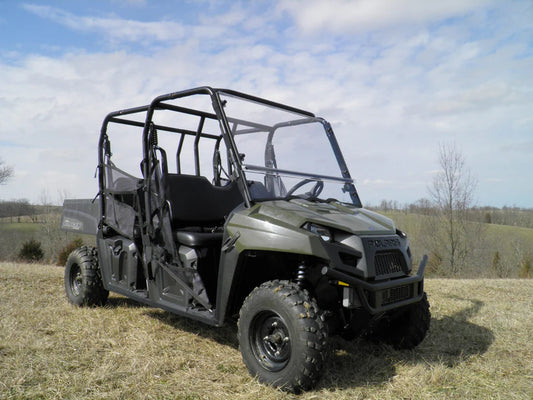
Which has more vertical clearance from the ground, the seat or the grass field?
the seat

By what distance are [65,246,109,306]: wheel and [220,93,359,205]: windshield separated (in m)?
2.61

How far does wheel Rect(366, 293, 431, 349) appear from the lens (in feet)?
12.5

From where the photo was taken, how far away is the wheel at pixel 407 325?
12.5 feet

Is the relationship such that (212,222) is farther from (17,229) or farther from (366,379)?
(17,229)

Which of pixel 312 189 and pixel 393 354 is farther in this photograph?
pixel 312 189

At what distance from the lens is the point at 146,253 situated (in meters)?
4.25

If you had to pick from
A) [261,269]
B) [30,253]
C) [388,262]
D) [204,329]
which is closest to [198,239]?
[261,269]

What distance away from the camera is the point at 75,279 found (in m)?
5.55

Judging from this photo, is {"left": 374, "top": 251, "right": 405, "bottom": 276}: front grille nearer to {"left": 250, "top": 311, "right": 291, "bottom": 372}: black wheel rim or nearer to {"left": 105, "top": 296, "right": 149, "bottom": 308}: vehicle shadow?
{"left": 250, "top": 311, "right": 291, "bottom": 372}: black wheel rim

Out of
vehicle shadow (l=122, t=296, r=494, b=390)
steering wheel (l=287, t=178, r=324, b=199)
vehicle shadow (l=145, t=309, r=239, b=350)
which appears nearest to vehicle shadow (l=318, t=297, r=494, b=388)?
vehicle shadow (l=122, t=296, r=494, b=390)

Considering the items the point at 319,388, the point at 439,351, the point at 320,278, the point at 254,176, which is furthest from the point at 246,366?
the point at 439,351

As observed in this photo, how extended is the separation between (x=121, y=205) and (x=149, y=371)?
6.86 ft

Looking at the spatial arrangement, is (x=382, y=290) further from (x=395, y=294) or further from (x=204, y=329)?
(x=204, y=329)

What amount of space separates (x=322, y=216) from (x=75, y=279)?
3.75 meters
